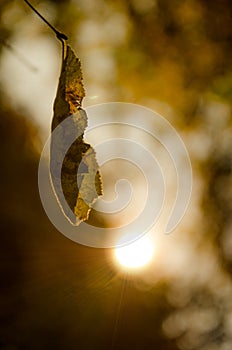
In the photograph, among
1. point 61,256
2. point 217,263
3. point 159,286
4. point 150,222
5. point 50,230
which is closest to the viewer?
point 150,222

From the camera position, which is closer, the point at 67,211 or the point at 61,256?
the point at 67,211

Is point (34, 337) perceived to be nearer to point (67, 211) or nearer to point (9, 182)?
point (9, 182)

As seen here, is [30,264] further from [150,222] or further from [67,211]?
[67,211]

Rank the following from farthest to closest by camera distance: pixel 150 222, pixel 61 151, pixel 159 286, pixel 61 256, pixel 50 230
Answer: pixel 61 256 → pixel 50 230 → pixel 159 286 → pixel 150 222 → pixel 61 151

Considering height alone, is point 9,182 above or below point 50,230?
above

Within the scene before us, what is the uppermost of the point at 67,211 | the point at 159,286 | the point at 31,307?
the point at 31,307

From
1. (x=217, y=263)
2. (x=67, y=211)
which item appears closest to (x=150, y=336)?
(x=217, y=263)

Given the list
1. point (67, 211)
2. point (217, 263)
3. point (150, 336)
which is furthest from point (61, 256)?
point (67, 211)
